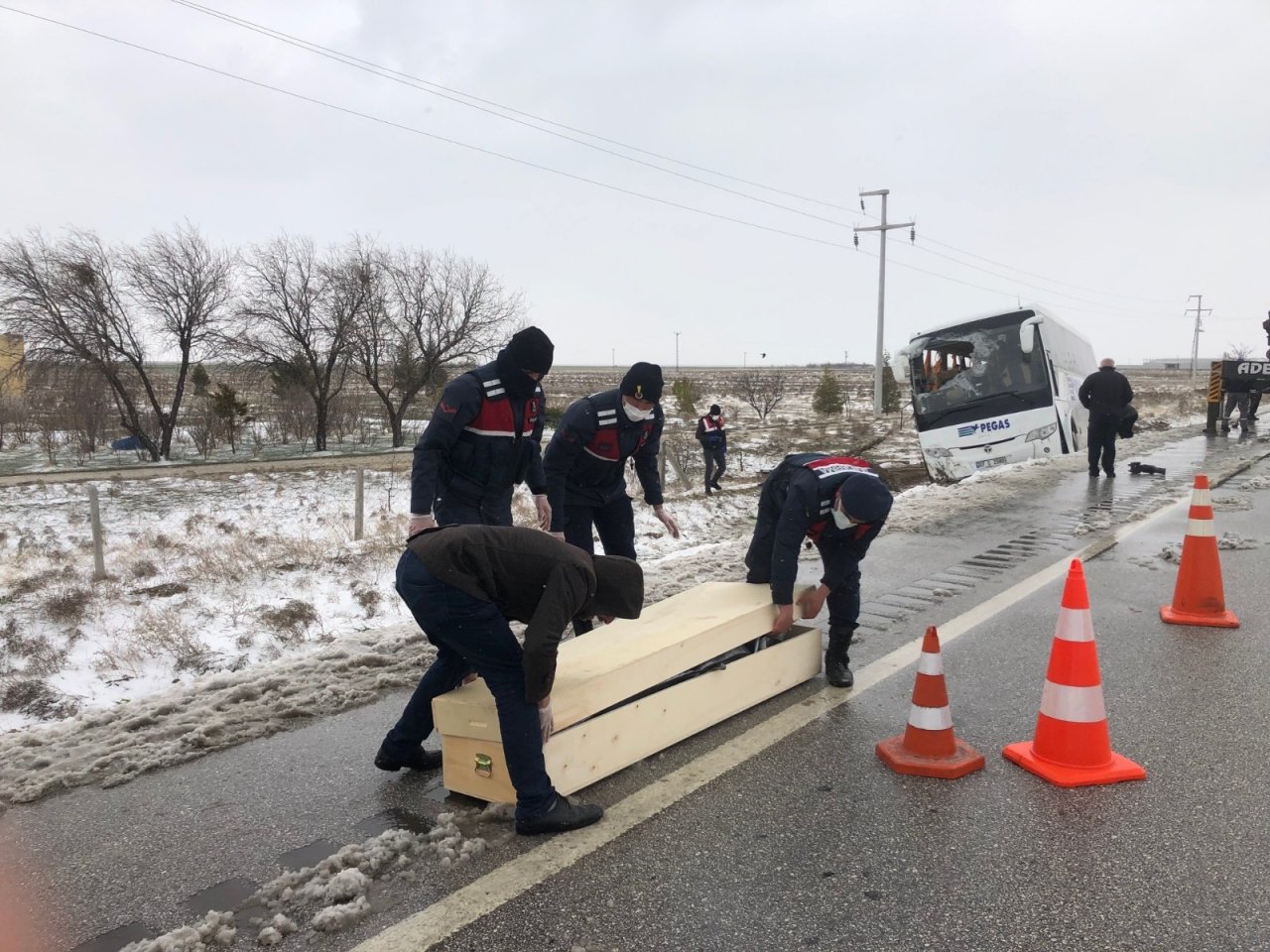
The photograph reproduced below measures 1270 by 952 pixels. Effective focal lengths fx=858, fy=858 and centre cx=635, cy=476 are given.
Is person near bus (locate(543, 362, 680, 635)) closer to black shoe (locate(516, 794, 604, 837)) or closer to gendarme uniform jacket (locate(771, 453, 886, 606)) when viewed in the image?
gendarme uniform jacket (locate(771, 453, 886, 606))

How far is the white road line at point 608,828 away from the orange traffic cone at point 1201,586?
1.73 m

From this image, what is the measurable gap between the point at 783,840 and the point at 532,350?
2504 mm

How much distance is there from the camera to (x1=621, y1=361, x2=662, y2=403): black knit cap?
16.4 ft

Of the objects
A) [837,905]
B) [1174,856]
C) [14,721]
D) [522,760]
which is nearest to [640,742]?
[522,760]

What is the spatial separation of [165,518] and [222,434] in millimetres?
14767

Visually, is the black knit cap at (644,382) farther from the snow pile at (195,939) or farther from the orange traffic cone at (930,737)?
the snow pile at (195,939)

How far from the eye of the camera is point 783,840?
3.03 meters

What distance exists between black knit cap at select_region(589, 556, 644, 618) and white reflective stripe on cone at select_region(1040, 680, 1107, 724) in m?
1.90

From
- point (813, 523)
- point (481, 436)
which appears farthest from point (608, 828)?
point (481, 436)

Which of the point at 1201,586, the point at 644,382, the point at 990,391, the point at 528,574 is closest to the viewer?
the point at 528,574

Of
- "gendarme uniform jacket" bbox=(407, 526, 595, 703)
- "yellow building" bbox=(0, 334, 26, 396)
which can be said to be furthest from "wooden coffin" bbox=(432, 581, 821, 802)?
"yellow building" bbox=(0, 334, 26, 396)

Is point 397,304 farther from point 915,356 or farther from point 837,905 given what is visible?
point 837,905

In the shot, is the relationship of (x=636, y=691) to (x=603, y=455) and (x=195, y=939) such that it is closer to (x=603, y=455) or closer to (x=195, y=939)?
(x=195, y=939)

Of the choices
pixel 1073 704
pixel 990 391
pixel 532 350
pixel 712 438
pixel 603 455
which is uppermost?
pixel 532 350
